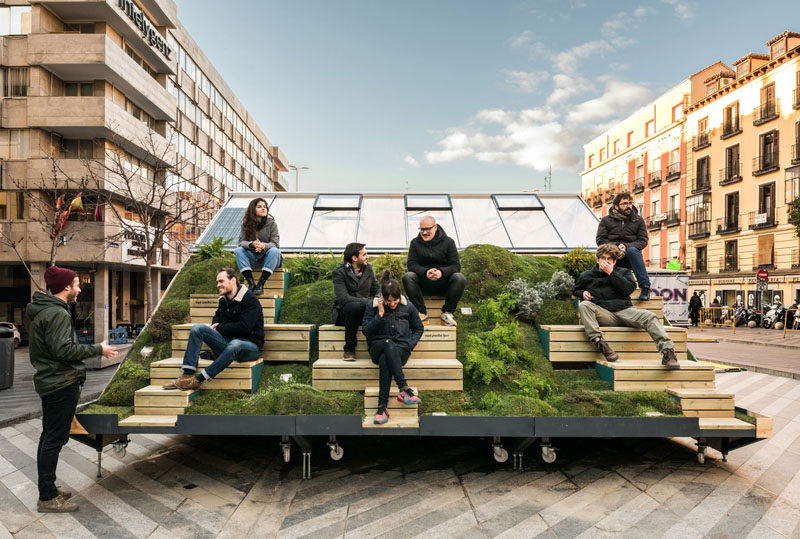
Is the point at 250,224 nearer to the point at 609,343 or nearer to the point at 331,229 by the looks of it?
the point at 331,229

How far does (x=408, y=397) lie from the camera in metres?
5.11

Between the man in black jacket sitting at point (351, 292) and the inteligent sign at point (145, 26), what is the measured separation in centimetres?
2317

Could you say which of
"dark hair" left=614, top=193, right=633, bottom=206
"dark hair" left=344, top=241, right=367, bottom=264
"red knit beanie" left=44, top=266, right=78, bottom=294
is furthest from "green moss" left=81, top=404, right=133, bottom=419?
"dark hair" left=614, top=193, right=633, bottom=206

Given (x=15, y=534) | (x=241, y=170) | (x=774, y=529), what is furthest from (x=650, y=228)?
(x=15, y=534)

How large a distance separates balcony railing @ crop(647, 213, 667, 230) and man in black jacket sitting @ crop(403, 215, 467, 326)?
39.6m

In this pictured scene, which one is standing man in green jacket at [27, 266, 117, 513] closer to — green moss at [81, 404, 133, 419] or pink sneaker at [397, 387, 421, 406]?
green moss at [81, 404, 133, 419]

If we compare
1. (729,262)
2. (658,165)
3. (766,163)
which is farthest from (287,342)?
(658,165)

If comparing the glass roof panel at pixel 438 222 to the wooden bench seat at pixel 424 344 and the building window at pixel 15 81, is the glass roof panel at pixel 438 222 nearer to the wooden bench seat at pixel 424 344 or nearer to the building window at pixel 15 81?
the wooden bench seat at pixel 424 344

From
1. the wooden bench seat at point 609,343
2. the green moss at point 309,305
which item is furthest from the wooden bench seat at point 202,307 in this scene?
the wooden bench seat at point 609,343

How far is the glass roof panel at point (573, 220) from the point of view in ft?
32.9

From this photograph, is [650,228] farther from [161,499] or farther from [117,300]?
[161,499]

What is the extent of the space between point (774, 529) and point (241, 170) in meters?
45.6

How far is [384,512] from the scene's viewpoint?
14.7 ft

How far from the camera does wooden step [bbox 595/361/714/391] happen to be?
18.6 feet
